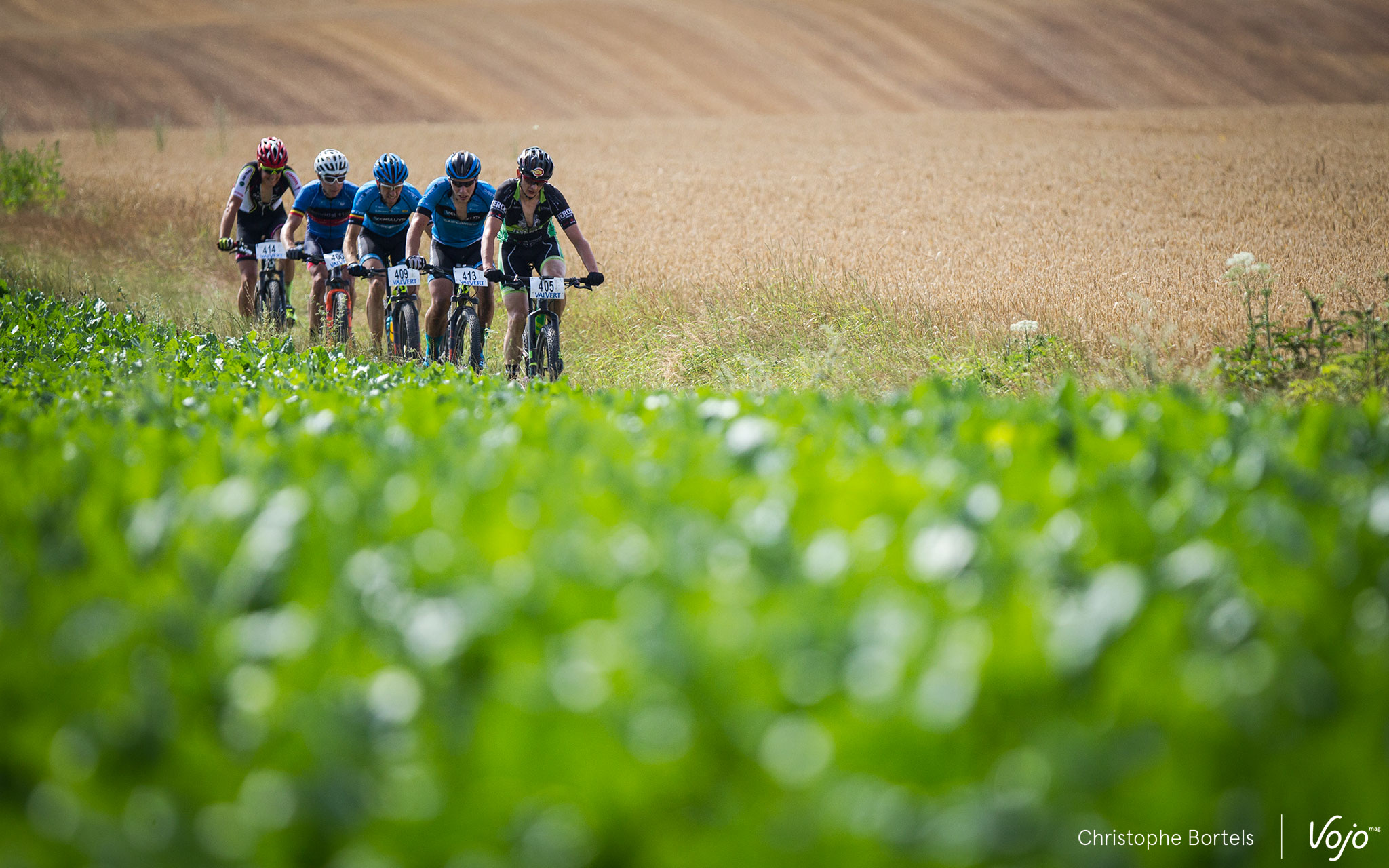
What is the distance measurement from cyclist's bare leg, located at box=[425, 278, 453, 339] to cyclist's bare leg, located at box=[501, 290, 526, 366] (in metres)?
0.97

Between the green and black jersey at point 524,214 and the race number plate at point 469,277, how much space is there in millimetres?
426

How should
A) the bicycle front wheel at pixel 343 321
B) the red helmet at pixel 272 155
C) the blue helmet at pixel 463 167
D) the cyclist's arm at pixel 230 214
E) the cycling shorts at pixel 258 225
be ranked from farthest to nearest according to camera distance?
the cycling shorts at pixel 258 225 → the cyclist's arm at pixel 230 214 → the red helmet at pixel 272 155 → the bicycle front wheel at pixel 343 321 → the blue helmet at pixel 463 167

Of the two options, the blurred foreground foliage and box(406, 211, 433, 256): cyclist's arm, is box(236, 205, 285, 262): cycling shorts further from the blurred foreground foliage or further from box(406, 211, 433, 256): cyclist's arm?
the blurred foreground foliage

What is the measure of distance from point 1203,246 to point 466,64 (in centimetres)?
4480

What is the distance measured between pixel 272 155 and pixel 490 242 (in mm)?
4397

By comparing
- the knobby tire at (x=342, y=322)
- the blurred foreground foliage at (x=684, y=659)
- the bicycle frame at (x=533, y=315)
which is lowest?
the blurred foreground foliage at (x=684, y=659)

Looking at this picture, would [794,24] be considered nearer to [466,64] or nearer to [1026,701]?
[466,64]

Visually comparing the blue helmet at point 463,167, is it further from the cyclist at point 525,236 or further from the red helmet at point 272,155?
the red helmet at point 272,155

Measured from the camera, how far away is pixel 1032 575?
2.20m

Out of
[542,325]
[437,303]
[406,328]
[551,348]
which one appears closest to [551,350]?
[551,348]

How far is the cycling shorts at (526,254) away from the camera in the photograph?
10250 millimetres

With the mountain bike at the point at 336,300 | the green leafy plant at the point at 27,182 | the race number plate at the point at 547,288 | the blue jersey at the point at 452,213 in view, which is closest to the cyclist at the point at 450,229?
the blue jersey at the point at 452,213

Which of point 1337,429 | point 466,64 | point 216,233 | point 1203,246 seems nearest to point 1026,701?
point 1337,429

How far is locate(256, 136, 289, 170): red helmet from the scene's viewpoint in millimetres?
12266
